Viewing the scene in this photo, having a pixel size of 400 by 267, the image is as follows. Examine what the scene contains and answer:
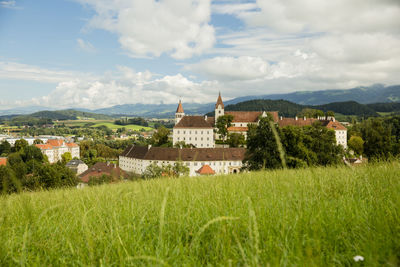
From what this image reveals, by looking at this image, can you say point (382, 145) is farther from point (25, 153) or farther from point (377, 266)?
point (25, 153)

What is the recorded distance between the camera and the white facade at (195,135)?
91562mm

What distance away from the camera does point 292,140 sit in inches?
1127

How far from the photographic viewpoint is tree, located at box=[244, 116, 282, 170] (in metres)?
26.2

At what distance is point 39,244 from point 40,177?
116 ft

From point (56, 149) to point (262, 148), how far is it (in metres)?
135

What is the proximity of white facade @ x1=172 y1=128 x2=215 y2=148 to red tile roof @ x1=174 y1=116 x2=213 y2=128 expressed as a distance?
1.04 meters

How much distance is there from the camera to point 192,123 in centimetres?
9275

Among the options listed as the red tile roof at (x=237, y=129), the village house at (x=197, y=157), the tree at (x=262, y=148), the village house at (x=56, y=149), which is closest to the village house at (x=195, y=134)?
the red tile roof at (x=237, y=129)

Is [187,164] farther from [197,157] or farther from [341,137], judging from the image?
Result: [341,137]

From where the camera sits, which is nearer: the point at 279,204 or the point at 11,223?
the point at 279,204

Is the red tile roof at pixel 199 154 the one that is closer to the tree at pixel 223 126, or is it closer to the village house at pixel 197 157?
the village house at pixel 197 157

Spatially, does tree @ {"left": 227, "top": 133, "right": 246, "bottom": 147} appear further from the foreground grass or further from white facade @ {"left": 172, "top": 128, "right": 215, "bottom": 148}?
the foreground grass

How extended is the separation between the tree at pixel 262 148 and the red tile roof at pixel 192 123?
61.2 m

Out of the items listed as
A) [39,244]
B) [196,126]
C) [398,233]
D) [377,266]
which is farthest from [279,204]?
[196,126]
